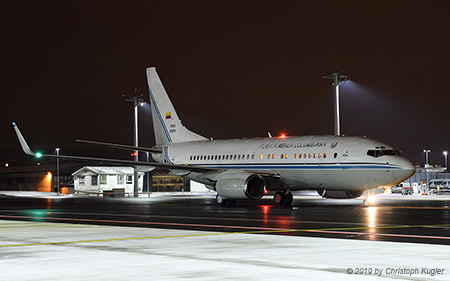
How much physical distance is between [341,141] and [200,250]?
24062 mm

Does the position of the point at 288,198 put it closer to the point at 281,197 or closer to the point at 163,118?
the point at 281,197

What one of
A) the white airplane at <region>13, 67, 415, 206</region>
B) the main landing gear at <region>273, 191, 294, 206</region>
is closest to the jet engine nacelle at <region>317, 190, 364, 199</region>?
the white airplane at <region>13, 67, 415, 206</region>

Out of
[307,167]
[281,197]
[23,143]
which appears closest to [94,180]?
[23,143]

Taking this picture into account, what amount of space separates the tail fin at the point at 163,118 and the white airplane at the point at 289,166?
2052mm

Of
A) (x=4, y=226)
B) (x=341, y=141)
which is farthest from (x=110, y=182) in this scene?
(x=4, y=226)

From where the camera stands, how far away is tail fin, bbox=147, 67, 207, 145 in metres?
48.2

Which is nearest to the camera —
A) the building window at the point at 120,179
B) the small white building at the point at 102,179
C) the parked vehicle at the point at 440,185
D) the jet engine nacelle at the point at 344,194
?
the jet engine nacelle at the point at 344,194

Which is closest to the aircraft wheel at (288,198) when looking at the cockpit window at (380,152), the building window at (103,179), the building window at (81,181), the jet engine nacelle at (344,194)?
the jet engine nacelle at (344,194)

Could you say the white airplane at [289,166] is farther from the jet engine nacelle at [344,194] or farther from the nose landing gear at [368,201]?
the nose landing gear at [368,201]

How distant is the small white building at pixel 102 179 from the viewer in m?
89.9

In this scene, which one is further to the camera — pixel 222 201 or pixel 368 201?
pixel 222 201

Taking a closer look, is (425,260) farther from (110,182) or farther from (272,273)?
(110,182)

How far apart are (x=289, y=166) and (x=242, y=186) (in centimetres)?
319

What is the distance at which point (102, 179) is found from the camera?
90188 mm
